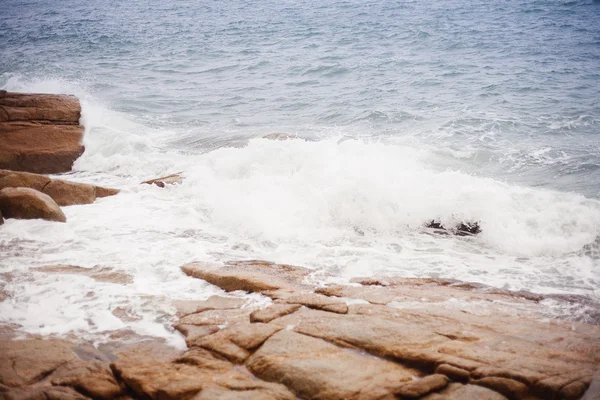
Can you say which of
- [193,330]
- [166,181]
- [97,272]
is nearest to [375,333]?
[193,330]

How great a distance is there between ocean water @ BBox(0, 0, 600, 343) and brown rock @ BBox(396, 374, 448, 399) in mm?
2190

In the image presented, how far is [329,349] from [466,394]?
3.53ft

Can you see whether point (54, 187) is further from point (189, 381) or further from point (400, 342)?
point (400, 342)

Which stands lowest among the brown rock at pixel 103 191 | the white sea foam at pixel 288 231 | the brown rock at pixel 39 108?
the white sea foam at pixel 288 231

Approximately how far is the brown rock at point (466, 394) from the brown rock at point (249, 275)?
2160 millimetres

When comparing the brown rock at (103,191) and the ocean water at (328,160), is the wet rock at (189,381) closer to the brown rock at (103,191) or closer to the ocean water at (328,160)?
the ocean water at (328,160)

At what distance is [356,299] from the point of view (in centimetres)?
445

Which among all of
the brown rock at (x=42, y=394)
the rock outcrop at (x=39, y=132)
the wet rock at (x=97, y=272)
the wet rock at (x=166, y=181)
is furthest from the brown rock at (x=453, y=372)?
the rock outcrop at (x=39, y=132)

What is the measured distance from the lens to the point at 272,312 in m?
4.09

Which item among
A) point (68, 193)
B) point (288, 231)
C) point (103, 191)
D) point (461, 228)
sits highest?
point (68, 193)

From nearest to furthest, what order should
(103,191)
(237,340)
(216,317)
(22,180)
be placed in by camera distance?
(237,340)
(216,317)
(22,180)
(103,191)

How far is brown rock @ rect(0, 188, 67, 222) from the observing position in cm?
672

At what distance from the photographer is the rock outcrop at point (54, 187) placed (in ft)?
25.1

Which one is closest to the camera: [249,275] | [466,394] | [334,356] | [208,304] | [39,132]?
[466,394]
